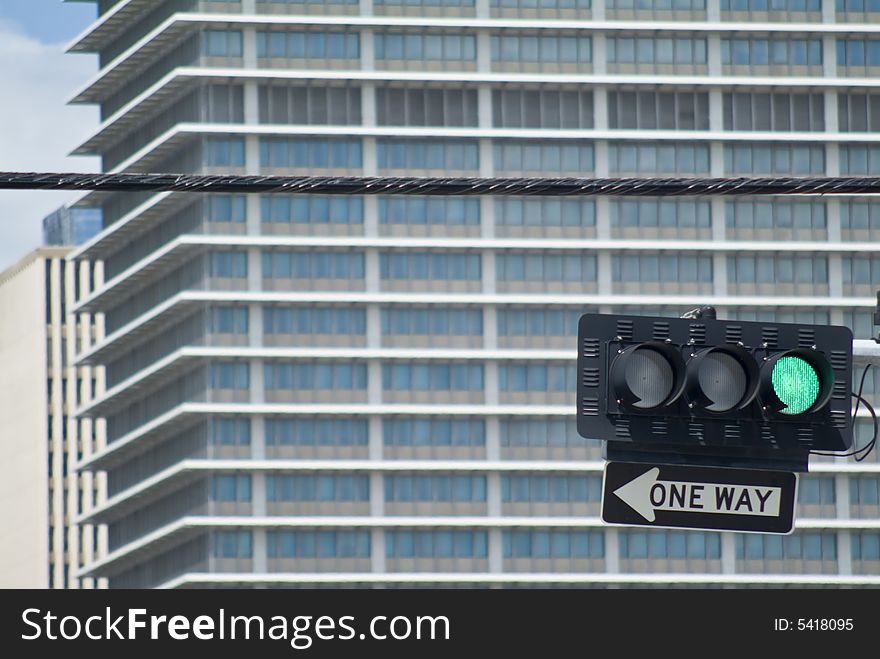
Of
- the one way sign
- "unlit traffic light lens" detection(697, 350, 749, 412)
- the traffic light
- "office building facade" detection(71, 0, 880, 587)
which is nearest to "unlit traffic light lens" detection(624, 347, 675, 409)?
the traffic light

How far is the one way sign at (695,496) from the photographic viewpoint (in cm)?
→ 995

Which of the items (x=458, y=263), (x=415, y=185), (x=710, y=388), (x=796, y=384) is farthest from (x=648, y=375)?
(x=458, y=263)

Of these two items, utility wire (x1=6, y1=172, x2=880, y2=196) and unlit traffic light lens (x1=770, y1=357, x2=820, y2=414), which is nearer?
unlit traffic light lens (x1=770, y1=357, x2=820, y2=414)

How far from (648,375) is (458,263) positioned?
123 m

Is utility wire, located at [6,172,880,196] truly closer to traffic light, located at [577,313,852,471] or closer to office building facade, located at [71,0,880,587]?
traffic light, located at [577,313,852,471]

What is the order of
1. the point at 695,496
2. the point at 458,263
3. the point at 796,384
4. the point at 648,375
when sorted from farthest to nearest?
the point at 458,263
the point at 695,496
the point at 796,384
the point at 648,375

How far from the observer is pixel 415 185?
10.1m

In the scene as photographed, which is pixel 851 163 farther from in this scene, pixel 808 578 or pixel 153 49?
pixel 153 49

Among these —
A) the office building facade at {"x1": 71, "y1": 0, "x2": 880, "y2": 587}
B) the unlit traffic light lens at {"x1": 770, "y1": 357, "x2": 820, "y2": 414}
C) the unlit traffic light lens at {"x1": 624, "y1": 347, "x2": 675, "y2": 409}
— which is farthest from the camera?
the office building facade at {"x1": 71, "y1": 0, "x2": 880, "y2": 587}

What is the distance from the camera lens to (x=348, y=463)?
133 meters

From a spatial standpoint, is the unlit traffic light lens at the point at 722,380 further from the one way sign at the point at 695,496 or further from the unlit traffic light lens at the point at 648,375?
the one way sign at the point at 695,496

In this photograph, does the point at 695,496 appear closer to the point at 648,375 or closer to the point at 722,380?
the point at 722,380

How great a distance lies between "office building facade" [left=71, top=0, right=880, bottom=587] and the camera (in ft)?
435

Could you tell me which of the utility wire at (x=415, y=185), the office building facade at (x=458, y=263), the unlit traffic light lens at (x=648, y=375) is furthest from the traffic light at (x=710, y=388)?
the office building facade at (x=458, y=263)
